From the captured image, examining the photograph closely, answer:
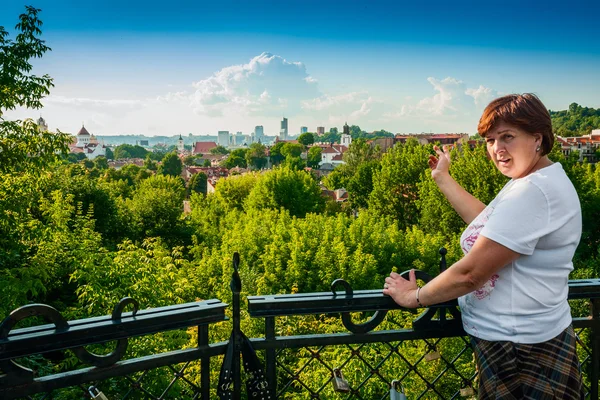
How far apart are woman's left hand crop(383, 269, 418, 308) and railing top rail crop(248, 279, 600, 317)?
2.0 inches

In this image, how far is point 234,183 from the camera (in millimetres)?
37656

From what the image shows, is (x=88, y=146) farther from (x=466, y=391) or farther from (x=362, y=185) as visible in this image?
(x=466, y=391)

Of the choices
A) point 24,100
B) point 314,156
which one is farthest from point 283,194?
point 314,156

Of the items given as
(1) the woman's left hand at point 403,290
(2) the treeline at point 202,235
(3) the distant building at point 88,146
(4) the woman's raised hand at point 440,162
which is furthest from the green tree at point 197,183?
(3) the distant building at point 88,146

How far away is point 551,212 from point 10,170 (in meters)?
13.1

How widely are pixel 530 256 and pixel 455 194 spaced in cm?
76

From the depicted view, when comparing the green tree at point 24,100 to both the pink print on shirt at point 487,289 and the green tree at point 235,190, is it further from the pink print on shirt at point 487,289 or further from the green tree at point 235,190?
the green tree at point 235,190

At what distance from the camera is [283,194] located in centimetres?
3247

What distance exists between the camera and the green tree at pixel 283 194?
1271 inches

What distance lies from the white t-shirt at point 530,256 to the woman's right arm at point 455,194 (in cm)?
51

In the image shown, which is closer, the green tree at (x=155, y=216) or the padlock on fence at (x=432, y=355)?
the padlock on fence at (x=432, y=355)

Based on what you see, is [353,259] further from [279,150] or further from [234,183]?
[279,150]

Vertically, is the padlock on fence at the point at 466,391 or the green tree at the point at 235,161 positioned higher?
the padlock on fence at the point at 466,391

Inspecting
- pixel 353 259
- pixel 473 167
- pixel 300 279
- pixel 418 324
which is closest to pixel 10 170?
pixel 300 279
